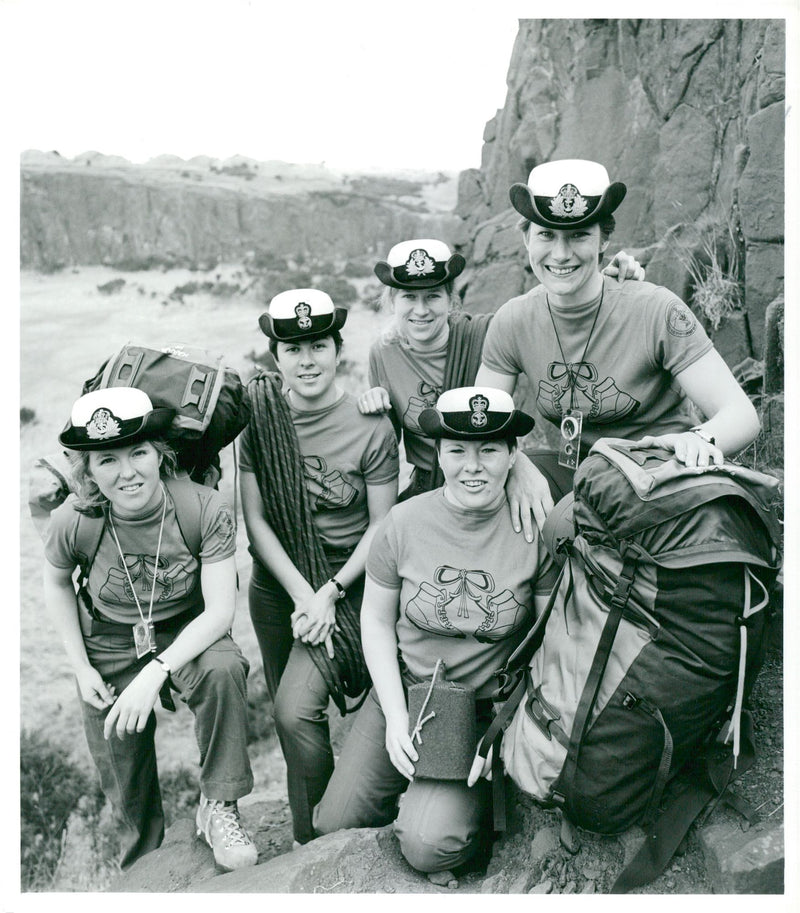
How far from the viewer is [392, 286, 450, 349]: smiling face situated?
12.8ft

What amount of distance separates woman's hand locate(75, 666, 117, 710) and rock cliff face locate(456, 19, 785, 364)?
348 centimetres

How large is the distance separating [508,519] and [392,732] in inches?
32.7

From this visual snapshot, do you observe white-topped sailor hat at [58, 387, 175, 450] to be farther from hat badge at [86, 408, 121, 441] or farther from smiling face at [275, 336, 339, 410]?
smiling face at [275, 336, 339, 410]

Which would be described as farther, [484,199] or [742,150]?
[484,199]

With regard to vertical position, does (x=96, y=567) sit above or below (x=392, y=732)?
above

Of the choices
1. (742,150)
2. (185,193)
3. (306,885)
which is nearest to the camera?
(306,885)

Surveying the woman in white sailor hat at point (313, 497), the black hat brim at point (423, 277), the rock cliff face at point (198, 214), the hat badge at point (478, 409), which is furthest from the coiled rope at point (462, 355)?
the rock cliff face at point (198, 214)

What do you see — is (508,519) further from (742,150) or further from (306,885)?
(742,150)

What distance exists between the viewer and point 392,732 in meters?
3.08

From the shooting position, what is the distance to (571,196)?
3133 millimetres

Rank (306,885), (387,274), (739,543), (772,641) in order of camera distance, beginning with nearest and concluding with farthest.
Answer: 1. (739,543)
2. (306,885)
3. (772,641)
4. (387,274)

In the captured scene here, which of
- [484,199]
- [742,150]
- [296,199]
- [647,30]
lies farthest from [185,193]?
[742,150]

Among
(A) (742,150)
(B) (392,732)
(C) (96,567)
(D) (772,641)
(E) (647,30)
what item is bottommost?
(B) (392,732)

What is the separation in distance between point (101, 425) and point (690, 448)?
76.3 inches
